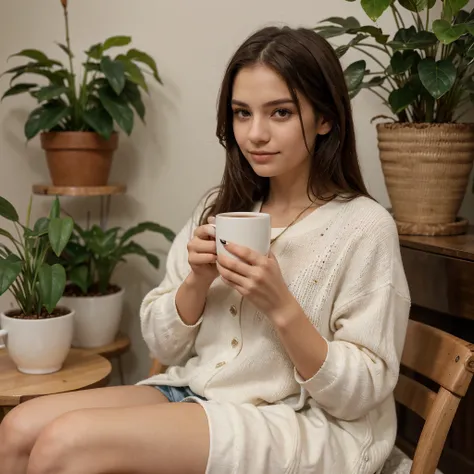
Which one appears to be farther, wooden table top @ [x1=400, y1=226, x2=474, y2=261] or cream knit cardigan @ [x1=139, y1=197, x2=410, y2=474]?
wooden table top @ [x1=400, y1=226, x2=474, y2=261]

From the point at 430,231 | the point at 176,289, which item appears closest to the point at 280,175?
the point at 176,289

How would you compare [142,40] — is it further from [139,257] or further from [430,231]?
[430,231]

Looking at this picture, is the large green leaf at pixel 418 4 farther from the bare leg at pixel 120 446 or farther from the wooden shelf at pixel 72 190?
the bare leg at pixel 120 446

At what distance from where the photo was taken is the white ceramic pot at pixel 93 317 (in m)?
1.87

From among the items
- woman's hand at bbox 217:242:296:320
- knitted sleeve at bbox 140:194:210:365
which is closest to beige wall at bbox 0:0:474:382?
knitted sleeve at bbox 140:194:210:365

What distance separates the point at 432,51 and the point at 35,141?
3.84ft

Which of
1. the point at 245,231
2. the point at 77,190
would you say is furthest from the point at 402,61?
the point at 77,190

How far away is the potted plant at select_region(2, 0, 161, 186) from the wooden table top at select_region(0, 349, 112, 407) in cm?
50

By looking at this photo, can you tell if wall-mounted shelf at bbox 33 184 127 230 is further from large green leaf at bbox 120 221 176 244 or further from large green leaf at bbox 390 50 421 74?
large green leaf at bbox 390 50 421 74

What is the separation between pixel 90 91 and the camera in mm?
1821

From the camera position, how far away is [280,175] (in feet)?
4.31

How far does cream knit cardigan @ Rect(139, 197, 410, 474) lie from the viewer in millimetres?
1061

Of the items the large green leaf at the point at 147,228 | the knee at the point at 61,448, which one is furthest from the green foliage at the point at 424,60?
the knee at the point at 61,448

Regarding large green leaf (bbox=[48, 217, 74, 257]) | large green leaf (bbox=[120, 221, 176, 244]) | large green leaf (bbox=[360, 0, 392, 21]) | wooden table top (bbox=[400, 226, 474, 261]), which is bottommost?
large green leaf (bbox=[120, 221, 176, 244])
